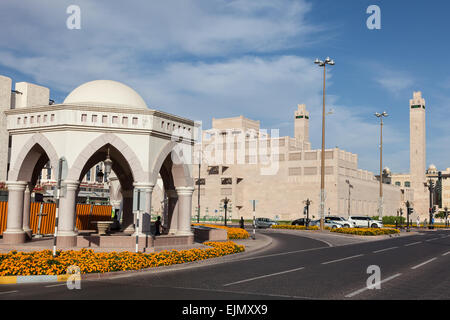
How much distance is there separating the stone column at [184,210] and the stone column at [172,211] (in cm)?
167

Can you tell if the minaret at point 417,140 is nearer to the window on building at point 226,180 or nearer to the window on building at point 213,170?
the window on building at point 226,180

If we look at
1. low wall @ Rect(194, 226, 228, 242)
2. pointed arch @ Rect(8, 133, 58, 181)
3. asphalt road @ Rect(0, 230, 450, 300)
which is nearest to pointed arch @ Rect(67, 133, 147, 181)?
pointed arch @ Rect(8, 133, 58, 181)

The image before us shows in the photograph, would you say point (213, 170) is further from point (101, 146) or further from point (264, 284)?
point (264, 284)

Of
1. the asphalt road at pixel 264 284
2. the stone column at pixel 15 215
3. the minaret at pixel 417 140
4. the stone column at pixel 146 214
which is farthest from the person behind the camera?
the minaret at pixel 417 140

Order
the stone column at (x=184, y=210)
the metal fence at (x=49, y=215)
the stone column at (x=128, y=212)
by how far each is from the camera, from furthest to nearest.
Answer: the stone column at (x=128, y=212) → the metal fence at (x=49, y=215) → the stone column at (x=184, y=210)

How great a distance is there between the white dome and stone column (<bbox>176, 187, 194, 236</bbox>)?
495 cm

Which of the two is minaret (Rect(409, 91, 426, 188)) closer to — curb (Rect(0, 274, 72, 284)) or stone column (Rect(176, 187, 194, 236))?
stone column (Rect(176, 187, 194, 236))

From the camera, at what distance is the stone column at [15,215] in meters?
21.7

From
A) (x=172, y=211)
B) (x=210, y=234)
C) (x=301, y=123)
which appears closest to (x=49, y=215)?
(x=172, y=211)

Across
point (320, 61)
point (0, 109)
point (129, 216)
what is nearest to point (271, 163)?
point (0, 109)

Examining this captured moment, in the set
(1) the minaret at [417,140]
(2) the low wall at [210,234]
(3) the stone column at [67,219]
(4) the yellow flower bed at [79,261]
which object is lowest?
(2) the low wall at [210,234]

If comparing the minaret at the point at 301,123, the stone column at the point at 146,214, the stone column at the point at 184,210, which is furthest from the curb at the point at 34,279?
the minaret at the point at 301,123
